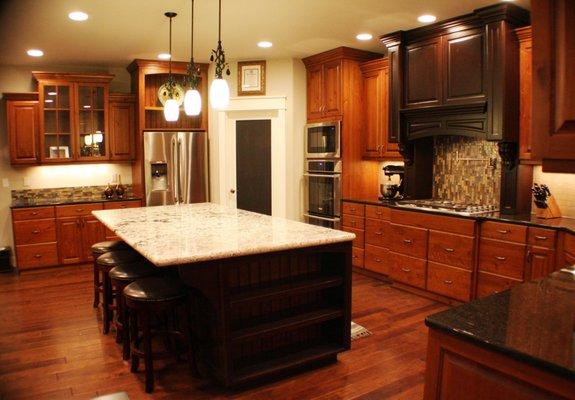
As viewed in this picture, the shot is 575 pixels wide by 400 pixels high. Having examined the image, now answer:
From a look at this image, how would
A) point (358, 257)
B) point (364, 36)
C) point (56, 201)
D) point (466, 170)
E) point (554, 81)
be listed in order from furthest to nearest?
1. point (56, 201)
2. point (358, 257)
3. point (364, 36)
4. point (466, 170)
5. point (554, 81)

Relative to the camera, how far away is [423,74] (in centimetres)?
462

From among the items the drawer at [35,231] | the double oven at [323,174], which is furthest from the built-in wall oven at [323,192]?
the drawer at [35,231]

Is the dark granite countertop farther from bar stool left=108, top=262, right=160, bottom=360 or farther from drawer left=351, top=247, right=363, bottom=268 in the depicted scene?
drawer left=351, top=247, right=363, bottom=268

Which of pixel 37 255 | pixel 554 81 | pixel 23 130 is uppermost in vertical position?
pixel 23 130

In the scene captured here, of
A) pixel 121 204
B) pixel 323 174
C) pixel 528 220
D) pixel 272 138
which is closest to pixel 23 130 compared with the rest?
pixel 121 204

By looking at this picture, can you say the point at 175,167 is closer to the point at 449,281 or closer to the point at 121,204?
the point at 121,204

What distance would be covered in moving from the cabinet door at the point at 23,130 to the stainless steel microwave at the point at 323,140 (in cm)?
353

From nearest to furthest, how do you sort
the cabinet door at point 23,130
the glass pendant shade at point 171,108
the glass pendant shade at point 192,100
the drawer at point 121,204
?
the glass pendant shade at point 192,100
the glass pendant shade at point 171,108
the cabinet door at point 23,130
the drawer at point 121,204

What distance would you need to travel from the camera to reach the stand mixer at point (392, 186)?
5148 mm

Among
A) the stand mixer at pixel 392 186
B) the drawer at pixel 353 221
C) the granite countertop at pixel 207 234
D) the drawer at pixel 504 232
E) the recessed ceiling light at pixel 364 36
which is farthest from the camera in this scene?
the drawer at pixel 353 221

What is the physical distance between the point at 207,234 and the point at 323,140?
9.78ft

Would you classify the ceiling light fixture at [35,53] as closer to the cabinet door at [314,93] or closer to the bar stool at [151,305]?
the cabinet door at [314,93]

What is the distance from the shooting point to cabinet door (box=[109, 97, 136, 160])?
619cm

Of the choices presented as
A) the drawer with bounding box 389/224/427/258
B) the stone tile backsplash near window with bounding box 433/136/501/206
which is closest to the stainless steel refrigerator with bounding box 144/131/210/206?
the drawer with bounding box 389/224/427/258
